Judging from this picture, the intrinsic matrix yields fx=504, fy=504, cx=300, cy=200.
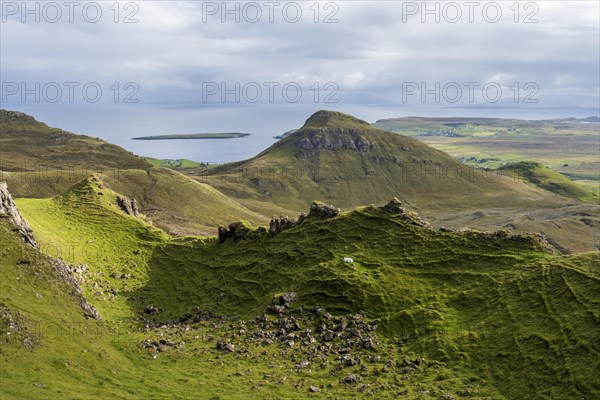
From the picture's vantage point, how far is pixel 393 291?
72.1 metres

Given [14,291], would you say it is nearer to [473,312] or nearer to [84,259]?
[84,259]

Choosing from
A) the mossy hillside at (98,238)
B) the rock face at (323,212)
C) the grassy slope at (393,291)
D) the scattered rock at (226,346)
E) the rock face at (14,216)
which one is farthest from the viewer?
the rock face at (323,212)

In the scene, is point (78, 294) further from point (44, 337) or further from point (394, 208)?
point (394, 208)

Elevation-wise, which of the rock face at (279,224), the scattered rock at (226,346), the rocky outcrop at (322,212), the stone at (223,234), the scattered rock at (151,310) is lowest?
the scattered rock at (226,346)

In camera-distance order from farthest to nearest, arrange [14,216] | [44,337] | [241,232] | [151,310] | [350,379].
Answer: [241,232] < [151,310] < [14,216] < [350,379] < [44,337]

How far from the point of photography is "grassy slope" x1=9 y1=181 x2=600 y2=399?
55.0 m

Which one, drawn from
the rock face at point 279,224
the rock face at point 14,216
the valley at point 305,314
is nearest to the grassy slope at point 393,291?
the valley at point 305,314

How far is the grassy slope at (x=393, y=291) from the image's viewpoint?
180ft

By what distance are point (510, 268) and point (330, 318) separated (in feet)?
87.0

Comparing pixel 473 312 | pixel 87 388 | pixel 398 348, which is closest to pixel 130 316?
pixel 87 388

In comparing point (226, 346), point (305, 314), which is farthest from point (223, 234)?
point (226, 346)

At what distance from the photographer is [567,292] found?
205 ft

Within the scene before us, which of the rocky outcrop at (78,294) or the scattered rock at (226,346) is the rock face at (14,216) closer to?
the rocky outcrop at (78,294)

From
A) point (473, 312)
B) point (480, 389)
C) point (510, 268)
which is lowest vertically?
point (480, 389)
